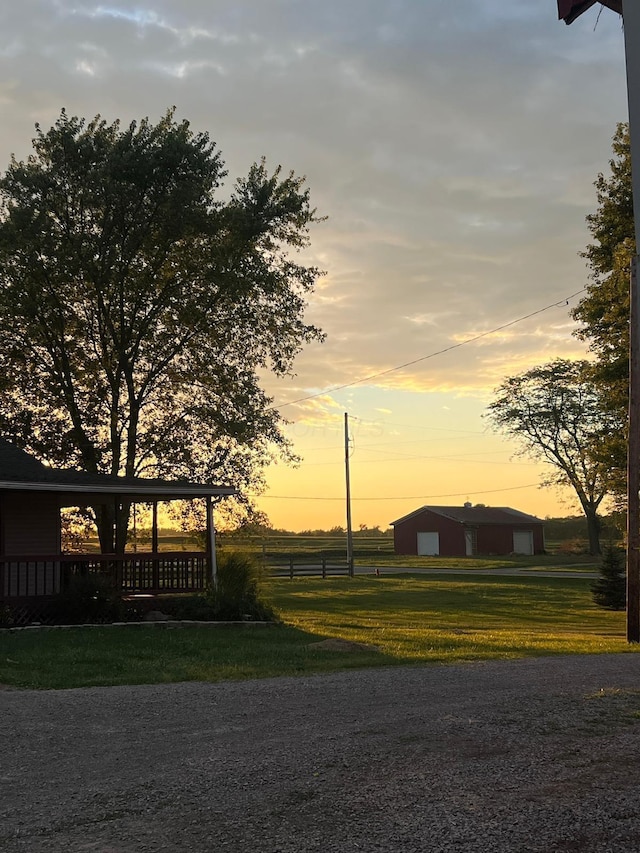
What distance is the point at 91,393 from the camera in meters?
28.7

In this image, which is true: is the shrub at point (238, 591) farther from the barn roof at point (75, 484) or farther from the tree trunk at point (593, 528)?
the tree trunk at point (593, 528)

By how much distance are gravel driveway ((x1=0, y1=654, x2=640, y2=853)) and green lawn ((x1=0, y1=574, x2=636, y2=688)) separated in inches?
82.9

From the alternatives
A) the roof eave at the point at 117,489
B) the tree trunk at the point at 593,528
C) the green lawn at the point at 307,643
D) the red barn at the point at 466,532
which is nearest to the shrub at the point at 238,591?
the green lawn at the point at 307,643

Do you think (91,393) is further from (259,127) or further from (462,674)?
(462,674)

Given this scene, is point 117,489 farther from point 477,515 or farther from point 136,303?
point 477,515

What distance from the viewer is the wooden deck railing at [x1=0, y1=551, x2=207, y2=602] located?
61.5 feet

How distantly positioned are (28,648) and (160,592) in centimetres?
611

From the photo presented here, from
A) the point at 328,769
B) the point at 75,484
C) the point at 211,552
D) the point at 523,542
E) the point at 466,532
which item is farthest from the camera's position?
the point at 523,542

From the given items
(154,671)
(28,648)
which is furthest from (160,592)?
(154,671)

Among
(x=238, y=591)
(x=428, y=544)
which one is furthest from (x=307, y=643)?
(x=428, y=544)

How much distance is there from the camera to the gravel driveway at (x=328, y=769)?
464 centimetres

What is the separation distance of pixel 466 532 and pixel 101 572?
49.0m

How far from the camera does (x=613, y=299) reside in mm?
24797

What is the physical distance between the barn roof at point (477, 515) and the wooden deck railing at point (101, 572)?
45.8 m
